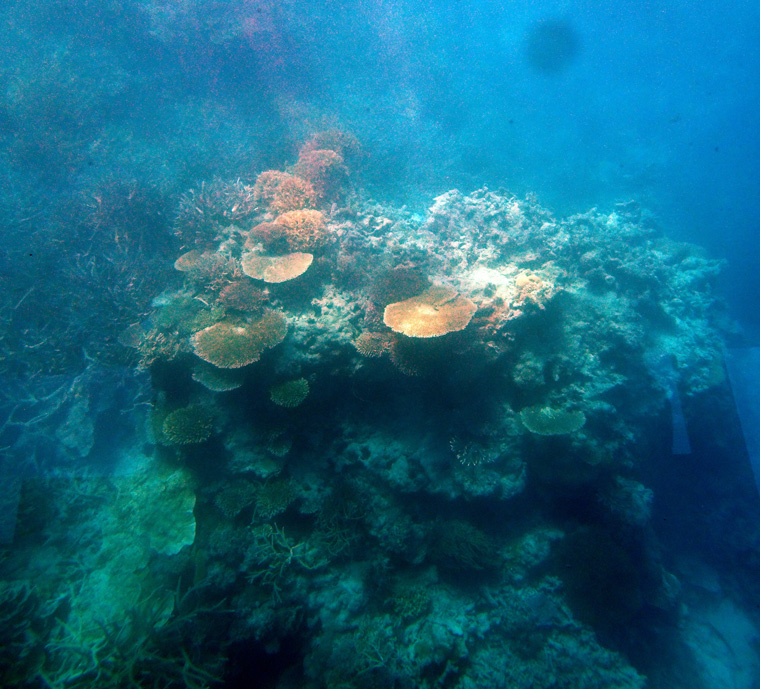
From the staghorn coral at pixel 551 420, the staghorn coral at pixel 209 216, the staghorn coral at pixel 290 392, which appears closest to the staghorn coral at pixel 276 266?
the staghorn coral at pixel 290 392

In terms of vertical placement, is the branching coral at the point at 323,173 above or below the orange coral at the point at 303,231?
above

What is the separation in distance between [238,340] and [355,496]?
284cm

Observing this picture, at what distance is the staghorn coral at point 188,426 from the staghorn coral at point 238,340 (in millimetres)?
947

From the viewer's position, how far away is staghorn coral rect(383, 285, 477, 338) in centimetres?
→ 407

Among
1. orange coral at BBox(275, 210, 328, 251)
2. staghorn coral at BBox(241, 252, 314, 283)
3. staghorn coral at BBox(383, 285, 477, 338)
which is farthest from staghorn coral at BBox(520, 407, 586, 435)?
orange coral at BBox(275, 210, 328, 251)

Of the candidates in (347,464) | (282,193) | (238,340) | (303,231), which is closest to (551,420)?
(347,464)

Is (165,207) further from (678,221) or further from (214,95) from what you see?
(678,221)

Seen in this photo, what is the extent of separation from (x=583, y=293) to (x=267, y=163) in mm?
9584

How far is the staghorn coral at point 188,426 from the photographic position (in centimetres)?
459

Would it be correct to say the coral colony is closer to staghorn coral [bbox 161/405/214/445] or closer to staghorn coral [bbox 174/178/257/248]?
staghorn coral [bbox 161/405/214/445]

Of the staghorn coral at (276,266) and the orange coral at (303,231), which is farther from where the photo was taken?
the orange coral at (303,231)

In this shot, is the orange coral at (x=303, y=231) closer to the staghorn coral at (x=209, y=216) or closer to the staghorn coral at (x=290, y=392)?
the staghorn coral at (x=209, y=216)

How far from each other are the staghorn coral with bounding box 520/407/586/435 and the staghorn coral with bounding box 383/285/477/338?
202 cm

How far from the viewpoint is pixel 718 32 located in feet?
76.4
